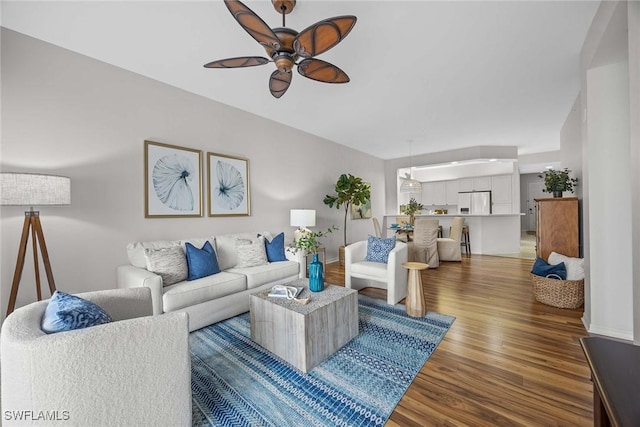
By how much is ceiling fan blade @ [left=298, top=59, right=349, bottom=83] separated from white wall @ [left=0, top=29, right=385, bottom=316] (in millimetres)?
2083

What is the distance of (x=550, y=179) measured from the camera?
11.6ft

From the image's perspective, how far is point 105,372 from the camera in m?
1.08

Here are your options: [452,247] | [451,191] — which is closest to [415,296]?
[452,247]

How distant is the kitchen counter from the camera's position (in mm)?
6309

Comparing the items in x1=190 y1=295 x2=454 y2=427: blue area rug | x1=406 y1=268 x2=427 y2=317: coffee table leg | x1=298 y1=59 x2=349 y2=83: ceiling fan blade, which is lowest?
x1=190 y1=295 x2=454 y2=427: blue area rug

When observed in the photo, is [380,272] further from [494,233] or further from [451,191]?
[451,191]

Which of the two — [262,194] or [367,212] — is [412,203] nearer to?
[367,212]

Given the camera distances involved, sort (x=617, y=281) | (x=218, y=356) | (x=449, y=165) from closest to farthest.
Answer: (x=218, y=356), (x=617, y=281), (x=449, y=165)

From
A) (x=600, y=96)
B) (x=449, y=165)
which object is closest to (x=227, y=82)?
(x=600, y=96)

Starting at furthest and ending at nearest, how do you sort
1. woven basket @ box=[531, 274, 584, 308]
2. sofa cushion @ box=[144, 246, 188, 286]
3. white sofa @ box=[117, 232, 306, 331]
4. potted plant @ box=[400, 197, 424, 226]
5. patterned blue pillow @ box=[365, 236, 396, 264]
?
1. potted plant @ box=[400, 197, 424, 226]
2. patterned blue pillow @ box=[365, 236, 396, 264]
3. woven basket @ box=[531, 274, 584, 308]
4. sofa cushion @ box=[144, 246, 188, 286]
5. white sofa @ box=[117, 232, 306, 331]

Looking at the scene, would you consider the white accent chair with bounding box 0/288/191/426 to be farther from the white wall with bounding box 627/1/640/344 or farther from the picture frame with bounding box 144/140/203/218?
the white wall with bounding box 627/1/640/344

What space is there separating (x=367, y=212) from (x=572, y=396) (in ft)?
18.3

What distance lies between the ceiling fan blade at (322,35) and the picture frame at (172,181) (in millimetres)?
2216

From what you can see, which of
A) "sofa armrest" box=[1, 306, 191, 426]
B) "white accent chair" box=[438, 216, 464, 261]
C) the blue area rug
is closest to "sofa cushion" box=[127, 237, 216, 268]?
the blue area rug
